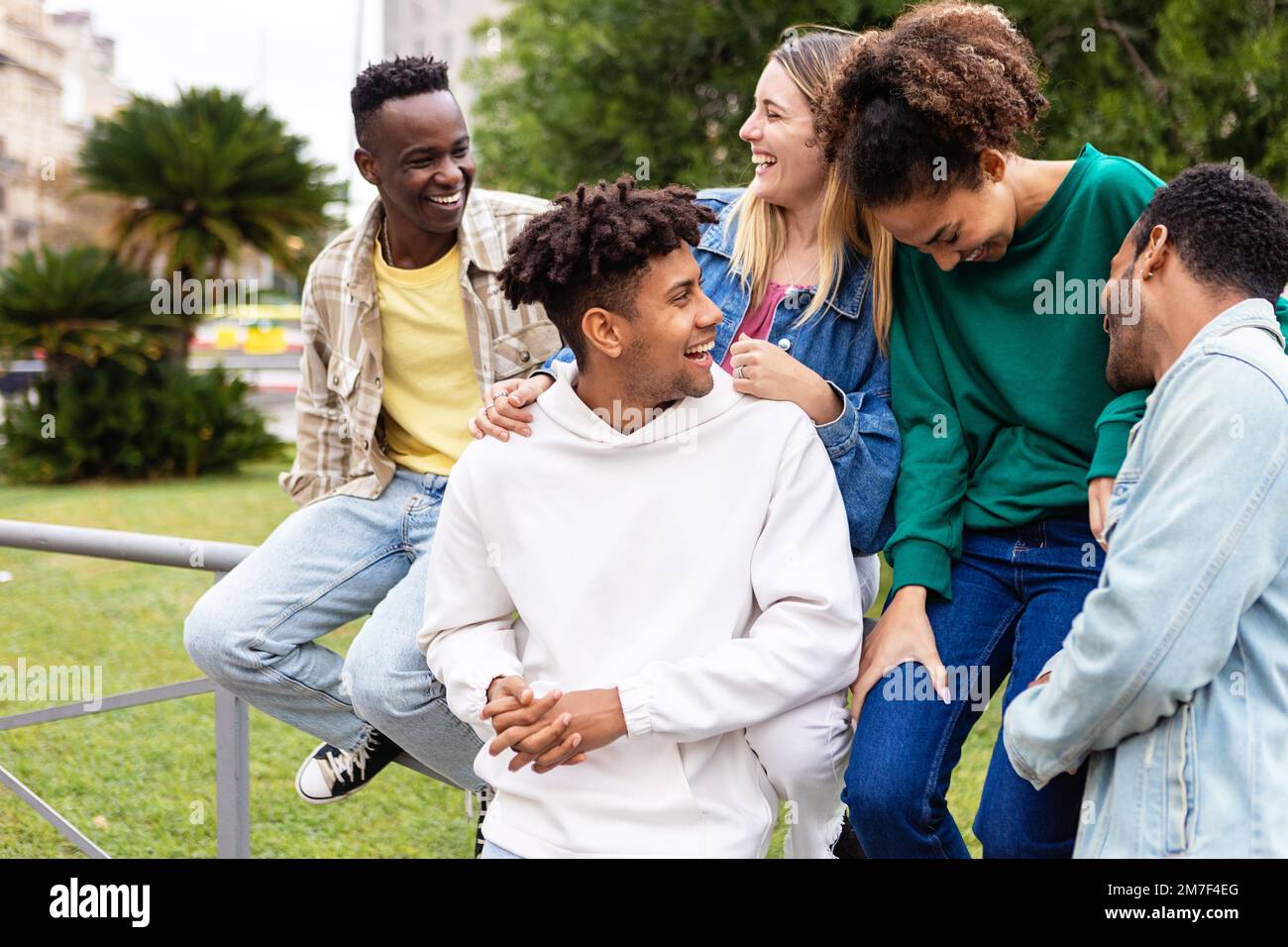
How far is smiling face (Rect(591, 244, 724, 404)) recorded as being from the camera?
2475mm

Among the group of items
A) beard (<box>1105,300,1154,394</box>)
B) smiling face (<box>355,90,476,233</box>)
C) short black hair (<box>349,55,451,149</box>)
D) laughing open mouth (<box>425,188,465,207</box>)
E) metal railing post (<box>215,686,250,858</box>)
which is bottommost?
metal railing post (<box>215,686,250,858</box>)

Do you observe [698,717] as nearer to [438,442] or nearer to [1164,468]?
[1164,468]

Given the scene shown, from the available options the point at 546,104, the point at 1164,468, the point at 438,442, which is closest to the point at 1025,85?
the point at 1164,468

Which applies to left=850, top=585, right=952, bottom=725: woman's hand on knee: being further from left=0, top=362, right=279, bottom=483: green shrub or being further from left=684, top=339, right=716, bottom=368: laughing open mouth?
left=0, top=362, right=279, bottom=483: green shrub

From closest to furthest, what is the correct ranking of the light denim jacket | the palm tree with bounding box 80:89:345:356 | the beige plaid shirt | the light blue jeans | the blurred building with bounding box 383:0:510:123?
the light denim jacket < the light blue jeans < the beige plaid shirt < the palm tree with bounding box 80:89:345:356 < the blurred building with bounding box 383:0:510:123

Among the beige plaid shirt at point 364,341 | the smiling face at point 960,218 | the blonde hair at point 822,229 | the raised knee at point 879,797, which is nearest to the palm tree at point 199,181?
the beige plaid shirt at point 364,341

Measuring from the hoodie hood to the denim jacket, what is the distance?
0.71ft

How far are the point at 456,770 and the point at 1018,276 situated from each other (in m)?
1.69

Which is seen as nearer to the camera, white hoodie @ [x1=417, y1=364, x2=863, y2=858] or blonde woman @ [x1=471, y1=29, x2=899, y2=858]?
white hoodie @ [x1=417, y1=364, x2=863, y2=858]

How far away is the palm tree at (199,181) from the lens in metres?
13.0

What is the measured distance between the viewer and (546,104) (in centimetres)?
763

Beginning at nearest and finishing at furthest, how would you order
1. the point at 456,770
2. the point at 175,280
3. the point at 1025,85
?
the point at 1025,85, the point at 456,770, the point at 175,280

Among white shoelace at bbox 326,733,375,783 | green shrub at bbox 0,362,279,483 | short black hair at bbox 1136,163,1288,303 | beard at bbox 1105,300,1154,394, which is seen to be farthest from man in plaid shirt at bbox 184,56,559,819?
green shrub at bbox 0,362,279,483

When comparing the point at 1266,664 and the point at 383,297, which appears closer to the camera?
the point at 1266,664
